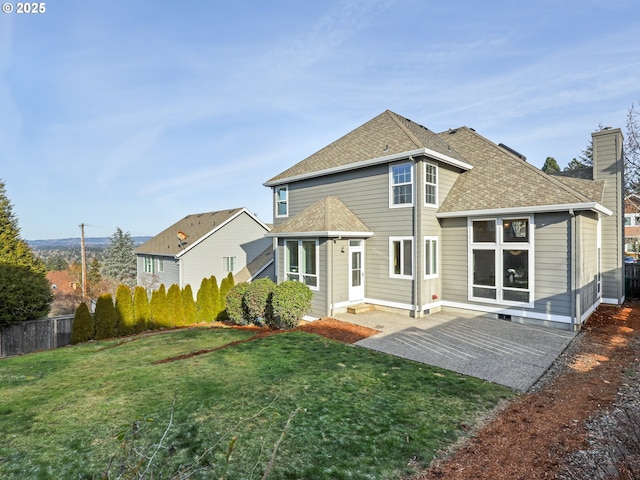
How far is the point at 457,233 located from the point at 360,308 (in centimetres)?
430

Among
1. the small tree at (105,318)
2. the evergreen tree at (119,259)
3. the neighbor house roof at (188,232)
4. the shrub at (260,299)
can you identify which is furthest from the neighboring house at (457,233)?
the evergreen tree at (119,259)

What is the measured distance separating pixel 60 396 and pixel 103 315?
7.93 m

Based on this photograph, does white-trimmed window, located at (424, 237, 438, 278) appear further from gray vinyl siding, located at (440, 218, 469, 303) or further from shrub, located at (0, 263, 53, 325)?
shrub, located at (0, 263, 53, 325)

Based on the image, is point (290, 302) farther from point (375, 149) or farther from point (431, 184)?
point (375, 149)

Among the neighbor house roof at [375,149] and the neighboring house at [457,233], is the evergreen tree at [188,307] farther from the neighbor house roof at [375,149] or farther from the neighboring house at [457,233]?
the neighbor house roof at [375,149]

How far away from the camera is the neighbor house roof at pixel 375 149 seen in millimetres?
11477

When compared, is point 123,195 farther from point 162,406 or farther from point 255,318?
point 162,406

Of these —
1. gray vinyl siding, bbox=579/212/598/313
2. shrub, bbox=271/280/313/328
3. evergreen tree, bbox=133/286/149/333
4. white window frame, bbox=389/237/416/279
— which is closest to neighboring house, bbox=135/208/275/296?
evergreen tree, bbox=133/286/149/333

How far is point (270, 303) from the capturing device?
1104 cm

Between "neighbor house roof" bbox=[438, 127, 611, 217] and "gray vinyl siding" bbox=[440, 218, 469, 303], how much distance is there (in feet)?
2.04

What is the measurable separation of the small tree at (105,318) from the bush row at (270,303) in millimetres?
4721

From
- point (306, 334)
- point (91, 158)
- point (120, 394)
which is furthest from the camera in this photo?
point (91, 158)

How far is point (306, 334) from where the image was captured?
366 inches

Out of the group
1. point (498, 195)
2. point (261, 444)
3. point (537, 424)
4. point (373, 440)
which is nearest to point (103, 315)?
point (261, 444)
